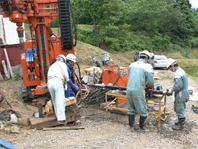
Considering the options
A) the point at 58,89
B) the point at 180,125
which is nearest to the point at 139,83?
the point at 180,125

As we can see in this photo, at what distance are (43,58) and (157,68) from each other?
14461mm

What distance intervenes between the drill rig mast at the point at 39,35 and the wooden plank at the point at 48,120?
1.27 metres

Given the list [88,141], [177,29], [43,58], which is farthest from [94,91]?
[177,29]

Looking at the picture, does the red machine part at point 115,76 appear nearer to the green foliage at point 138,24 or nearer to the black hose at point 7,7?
the black hose at point 7,7

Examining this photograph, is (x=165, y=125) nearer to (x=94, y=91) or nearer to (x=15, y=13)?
(x=94, y=91)

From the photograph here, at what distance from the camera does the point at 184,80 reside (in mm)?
5602

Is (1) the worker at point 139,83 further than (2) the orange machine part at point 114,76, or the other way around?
(2) the orange machine part at point 114,76

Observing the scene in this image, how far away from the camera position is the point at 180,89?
5629mm

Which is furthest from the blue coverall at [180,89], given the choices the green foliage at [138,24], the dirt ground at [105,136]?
the green foliage at [138,24]

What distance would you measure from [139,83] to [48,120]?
89.3 inches

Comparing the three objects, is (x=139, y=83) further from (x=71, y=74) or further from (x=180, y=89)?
(x=71, y=74)

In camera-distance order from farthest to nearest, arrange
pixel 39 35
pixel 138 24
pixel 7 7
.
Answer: pixel 138 24 < pixel 39 35 < pixel 7 7

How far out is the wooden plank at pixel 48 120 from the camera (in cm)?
543

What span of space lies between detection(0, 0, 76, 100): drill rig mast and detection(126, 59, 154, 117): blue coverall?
2544 mm
